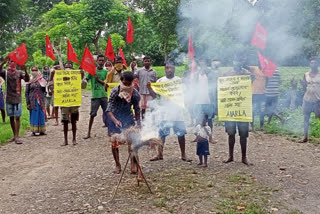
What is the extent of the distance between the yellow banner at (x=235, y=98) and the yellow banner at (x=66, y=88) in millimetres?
3417

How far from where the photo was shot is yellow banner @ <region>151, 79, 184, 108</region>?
21.4ft

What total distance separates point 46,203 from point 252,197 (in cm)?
269

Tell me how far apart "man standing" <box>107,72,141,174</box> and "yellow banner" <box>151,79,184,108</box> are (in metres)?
0.91

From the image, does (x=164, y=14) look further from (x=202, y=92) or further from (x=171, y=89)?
(x=171, y=89)

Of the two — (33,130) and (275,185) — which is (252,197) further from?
(33,130)

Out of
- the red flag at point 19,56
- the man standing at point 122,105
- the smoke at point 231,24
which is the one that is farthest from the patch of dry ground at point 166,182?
the smoke at point 231,24

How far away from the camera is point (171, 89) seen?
6.56m

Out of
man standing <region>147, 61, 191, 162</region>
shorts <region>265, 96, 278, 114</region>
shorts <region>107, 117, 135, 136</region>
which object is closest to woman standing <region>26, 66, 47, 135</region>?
man standing <region>147, 61, 191, 162</region>

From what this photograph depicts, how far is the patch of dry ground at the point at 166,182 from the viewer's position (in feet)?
15.6

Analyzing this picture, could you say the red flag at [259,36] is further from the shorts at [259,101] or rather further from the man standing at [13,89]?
the man standing at [13,89]

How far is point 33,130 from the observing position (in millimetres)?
9742

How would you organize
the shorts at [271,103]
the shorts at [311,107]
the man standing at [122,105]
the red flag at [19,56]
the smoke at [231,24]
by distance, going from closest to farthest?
the man standing at [122,105] → the shorts at [311,107] → the red flag at [19,56] → the smoke at [231,24] → the shorts at [271,103]

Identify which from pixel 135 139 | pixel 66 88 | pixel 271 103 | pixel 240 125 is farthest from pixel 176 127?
pixel 271 103

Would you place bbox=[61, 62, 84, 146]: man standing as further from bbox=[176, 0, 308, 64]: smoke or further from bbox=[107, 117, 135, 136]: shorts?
bbox=[176, 0, 308, 64]: smoke
